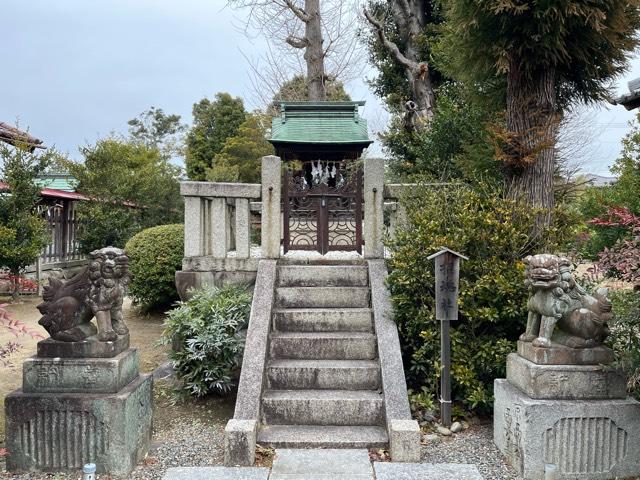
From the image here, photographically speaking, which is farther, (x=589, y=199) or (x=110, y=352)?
(x=589, y=199)

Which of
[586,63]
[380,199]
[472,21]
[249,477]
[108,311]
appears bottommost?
[249,477]

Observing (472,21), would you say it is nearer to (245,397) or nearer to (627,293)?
(627,293)

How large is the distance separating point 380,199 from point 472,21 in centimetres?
220

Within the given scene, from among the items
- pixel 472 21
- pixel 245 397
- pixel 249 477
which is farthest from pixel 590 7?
pixel 249 477

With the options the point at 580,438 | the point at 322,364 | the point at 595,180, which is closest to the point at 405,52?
the point at 595,180

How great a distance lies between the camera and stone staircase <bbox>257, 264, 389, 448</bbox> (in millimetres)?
4066

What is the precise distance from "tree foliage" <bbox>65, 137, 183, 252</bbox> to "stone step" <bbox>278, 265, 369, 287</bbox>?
9720 mm

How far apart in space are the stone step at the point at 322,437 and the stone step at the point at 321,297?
5.08 ft

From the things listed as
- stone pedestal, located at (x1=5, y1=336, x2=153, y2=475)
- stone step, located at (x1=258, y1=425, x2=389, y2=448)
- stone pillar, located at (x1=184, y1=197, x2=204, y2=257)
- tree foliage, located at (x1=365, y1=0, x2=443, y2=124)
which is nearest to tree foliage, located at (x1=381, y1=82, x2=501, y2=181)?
tree foliage, located at (x1=365, y1=0, x2=443, y2=124)

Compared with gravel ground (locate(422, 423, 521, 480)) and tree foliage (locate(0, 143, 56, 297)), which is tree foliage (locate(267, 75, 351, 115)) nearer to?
tree foliage (locate(0, 143, 56, 297))

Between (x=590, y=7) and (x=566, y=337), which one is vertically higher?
(x=590, y=7)

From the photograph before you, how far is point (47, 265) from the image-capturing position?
13.3 m

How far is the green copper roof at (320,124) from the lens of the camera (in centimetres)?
1064

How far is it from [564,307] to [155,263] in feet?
20.6
